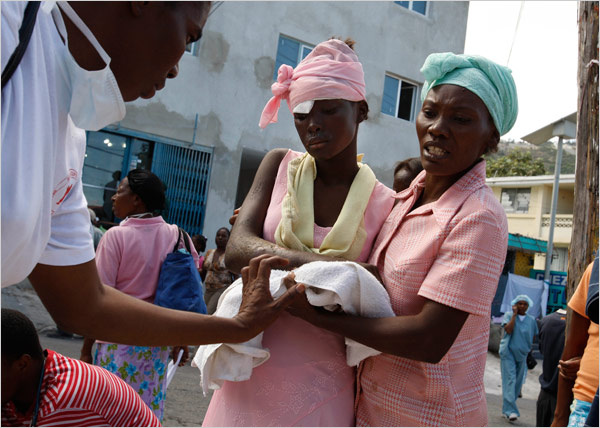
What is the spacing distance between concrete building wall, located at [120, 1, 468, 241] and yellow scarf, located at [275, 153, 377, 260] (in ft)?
31.1

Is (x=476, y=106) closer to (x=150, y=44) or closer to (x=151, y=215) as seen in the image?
(x=150, y=44)

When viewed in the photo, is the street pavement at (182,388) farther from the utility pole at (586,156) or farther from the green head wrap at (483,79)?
the green head wrap at (483,79)

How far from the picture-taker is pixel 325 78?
7.22ft

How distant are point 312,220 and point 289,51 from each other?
1126 cm

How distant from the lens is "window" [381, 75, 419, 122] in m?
14.1

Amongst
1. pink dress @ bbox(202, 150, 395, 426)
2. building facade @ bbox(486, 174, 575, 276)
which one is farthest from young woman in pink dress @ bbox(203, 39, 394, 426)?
building facade @ bbox(486, 174, 575, 276)

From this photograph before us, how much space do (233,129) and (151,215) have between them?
26.0 feet

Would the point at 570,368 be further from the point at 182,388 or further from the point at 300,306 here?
the point at 182,388

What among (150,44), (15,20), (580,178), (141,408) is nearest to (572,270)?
(580,178)

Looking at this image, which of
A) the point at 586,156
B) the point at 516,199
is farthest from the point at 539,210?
the point at 586,156

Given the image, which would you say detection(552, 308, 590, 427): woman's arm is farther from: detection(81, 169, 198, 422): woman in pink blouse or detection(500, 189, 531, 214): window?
detection(500, 189, 531, 214): window

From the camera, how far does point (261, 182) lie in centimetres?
227

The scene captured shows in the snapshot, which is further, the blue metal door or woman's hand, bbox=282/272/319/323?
the blue metal door

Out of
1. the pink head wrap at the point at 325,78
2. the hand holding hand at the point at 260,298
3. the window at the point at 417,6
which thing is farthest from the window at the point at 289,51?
the hand holding hand at the point at 260,298
